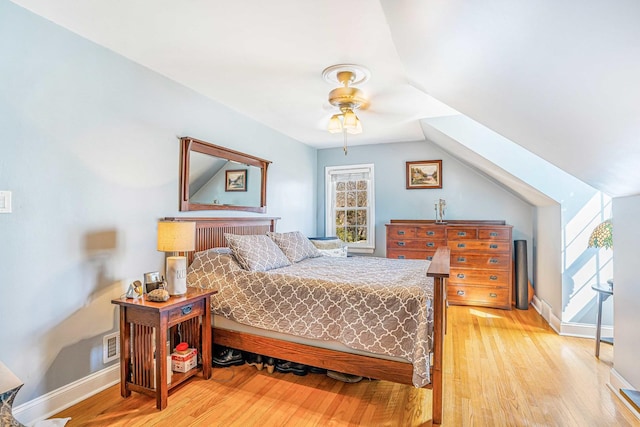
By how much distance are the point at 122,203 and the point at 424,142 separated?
4008mm

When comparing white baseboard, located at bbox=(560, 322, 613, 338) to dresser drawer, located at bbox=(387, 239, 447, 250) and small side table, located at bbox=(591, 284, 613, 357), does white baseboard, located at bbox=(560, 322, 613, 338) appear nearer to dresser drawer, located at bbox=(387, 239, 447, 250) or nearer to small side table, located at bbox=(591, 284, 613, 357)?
small side table, located at bbox=(591, 284, 613, 357)

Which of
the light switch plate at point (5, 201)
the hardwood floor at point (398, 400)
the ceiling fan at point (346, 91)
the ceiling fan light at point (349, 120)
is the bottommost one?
the hardwood floor at point (398, 400)

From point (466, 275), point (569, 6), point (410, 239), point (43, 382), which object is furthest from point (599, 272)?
point (43, 382)

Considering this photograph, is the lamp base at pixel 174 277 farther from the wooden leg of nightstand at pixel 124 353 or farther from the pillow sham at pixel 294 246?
the pillow sham at pixel 294 246

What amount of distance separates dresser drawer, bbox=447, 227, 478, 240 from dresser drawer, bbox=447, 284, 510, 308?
2.10 ft


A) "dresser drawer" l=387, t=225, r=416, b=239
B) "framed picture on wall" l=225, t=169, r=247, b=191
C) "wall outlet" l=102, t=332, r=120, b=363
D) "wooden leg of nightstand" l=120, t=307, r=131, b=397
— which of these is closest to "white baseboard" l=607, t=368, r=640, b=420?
"dresser drawer" l=387, t=225, r=416, b=239

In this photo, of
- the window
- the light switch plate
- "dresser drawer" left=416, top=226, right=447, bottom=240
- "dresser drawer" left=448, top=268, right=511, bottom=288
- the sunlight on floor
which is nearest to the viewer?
the light switch plate

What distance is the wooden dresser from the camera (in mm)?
3967

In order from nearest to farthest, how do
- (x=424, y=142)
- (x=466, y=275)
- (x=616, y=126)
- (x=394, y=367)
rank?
(x=616, y=126)
(x=394, y=367)
(x=466, y=275)
(x=424, y=142)

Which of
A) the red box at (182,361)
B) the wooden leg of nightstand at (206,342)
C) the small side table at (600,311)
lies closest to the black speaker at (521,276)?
the small side table at (600,311)

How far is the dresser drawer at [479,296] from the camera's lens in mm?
3959

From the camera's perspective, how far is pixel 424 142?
4746mm

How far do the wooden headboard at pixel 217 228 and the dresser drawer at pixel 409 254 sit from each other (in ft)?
6.24

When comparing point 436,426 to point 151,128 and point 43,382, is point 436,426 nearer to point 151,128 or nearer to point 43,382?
point 43,382
